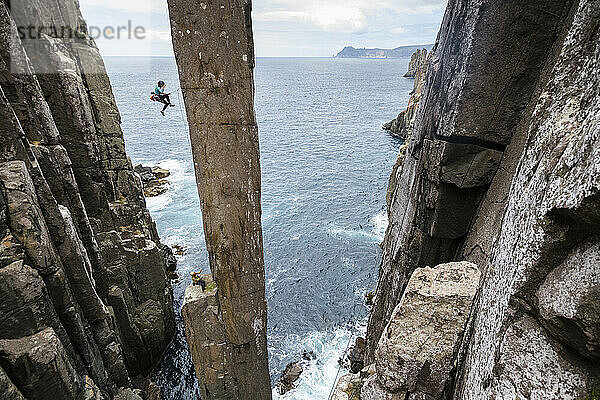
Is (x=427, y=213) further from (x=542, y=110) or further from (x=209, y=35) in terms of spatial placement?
(x=209, y=35)

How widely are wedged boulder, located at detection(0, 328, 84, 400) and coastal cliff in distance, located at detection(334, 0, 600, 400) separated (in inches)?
177

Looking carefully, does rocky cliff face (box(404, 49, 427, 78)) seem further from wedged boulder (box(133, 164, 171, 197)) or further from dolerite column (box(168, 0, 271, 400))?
dolerite column (box(168, 0, 271, 400))

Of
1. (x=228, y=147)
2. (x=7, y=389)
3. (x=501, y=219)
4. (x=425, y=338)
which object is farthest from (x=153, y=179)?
(x=501, y=219)

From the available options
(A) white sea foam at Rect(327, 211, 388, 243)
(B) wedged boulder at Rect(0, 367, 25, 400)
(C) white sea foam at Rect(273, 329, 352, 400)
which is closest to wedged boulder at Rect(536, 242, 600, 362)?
(B) wedged boulder at Rect(0, 367, 25, 400)

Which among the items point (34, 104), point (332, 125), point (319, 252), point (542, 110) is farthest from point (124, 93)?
point (542, 110)

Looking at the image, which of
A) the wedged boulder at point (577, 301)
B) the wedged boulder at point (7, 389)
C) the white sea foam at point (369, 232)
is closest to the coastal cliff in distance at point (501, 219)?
the wedged boulder at point (577, 301)

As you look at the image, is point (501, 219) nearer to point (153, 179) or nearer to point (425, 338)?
point (425, 338)

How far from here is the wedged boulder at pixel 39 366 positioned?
4.68 meters

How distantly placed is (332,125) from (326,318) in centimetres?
5561

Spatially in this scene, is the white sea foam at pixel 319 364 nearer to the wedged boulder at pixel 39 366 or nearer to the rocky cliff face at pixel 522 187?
the wedged boulder at pixel 39 366

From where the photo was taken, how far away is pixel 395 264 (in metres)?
7.08

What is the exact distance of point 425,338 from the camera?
3.30m

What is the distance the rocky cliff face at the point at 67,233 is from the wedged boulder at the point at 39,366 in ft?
0.05

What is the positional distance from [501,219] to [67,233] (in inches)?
309
